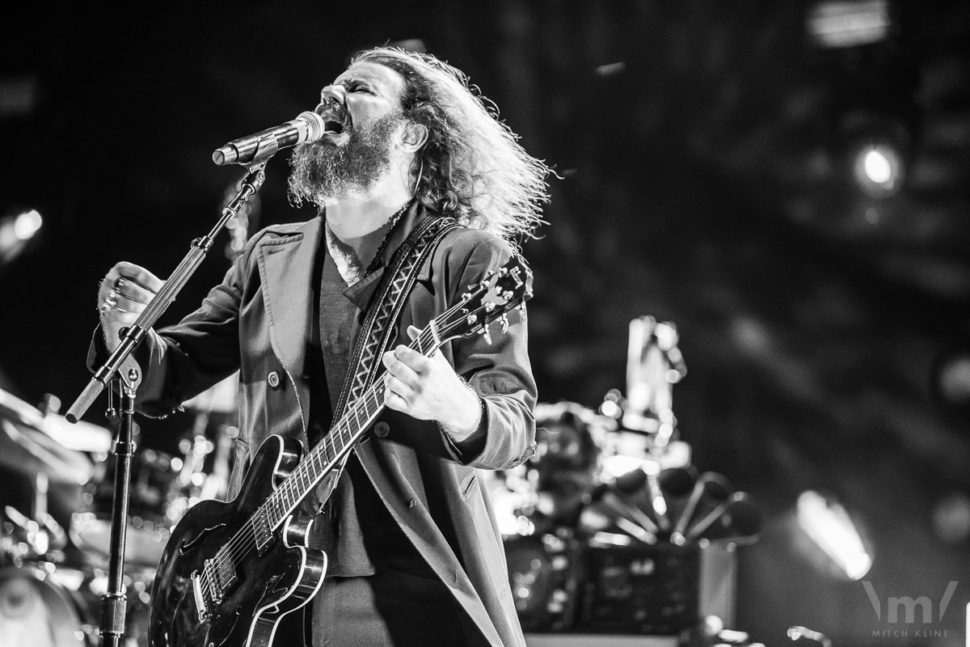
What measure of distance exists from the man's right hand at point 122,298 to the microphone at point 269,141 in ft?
1.26

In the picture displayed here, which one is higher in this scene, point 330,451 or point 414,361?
point 414,361

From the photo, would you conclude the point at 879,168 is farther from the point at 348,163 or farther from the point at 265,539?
the point at 265,539

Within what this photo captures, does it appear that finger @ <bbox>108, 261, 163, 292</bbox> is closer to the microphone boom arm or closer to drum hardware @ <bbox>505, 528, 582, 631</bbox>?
the microphone boom arm

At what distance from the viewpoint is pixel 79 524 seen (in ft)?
19.9

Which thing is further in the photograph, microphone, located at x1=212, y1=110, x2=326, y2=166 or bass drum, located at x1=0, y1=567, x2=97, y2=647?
bass drum, located at x1=0, y1=567, x2=97, y2=647

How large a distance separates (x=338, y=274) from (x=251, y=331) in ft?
0.90

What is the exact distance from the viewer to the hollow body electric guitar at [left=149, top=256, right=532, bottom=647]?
214 centimetres

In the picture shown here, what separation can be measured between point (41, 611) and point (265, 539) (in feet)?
11.9

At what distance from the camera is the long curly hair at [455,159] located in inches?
118

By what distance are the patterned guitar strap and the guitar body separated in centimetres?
15

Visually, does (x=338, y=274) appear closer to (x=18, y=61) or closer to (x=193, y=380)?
(x=193, y=380)

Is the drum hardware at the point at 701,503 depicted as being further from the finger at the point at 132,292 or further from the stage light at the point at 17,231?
the stage light at the point at 17,231

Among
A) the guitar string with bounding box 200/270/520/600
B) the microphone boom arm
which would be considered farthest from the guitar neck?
the microphone boom arm

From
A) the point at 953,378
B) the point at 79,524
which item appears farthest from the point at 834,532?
the point at 79,524
